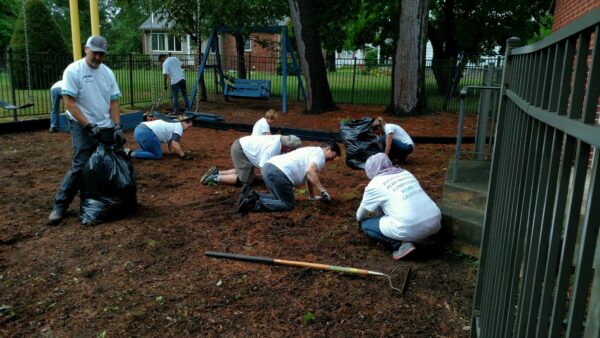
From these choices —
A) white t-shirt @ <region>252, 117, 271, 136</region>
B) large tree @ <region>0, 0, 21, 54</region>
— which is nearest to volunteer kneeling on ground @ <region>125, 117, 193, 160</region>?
white t-shirt @ <region>252, 117, 271, 136</region>

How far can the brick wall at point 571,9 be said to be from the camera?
6402 millimetres

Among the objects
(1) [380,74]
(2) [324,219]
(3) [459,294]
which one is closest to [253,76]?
(1) [380,74]

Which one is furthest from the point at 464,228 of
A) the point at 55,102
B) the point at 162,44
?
the point at 162,44

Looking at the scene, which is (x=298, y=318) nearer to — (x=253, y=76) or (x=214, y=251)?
(x=214, y=251)

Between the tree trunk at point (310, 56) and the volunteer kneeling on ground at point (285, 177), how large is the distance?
27.7ft

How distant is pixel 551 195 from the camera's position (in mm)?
1149

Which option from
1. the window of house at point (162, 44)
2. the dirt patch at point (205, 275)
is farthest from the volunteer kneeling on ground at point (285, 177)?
the window of house at point (162, 44)

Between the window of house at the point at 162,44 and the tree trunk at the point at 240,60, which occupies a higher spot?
the window of house at the point at 162,44

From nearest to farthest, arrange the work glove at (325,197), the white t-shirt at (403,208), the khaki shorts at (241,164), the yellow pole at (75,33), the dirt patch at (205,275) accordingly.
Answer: the dirt patch at (205,275) → the white t-shirt at (403,208) → the work glove at (325,197) → the khaki shorts at (241,164) → the yellow pole at (75,33)

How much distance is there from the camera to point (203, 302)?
11.1 feet

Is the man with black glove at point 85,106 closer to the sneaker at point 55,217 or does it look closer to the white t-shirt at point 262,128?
the sneaker at point 55,217

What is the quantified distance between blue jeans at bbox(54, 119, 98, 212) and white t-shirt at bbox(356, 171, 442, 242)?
2.75 metres

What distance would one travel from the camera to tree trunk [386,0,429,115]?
11.8m

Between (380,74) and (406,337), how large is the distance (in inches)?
636
